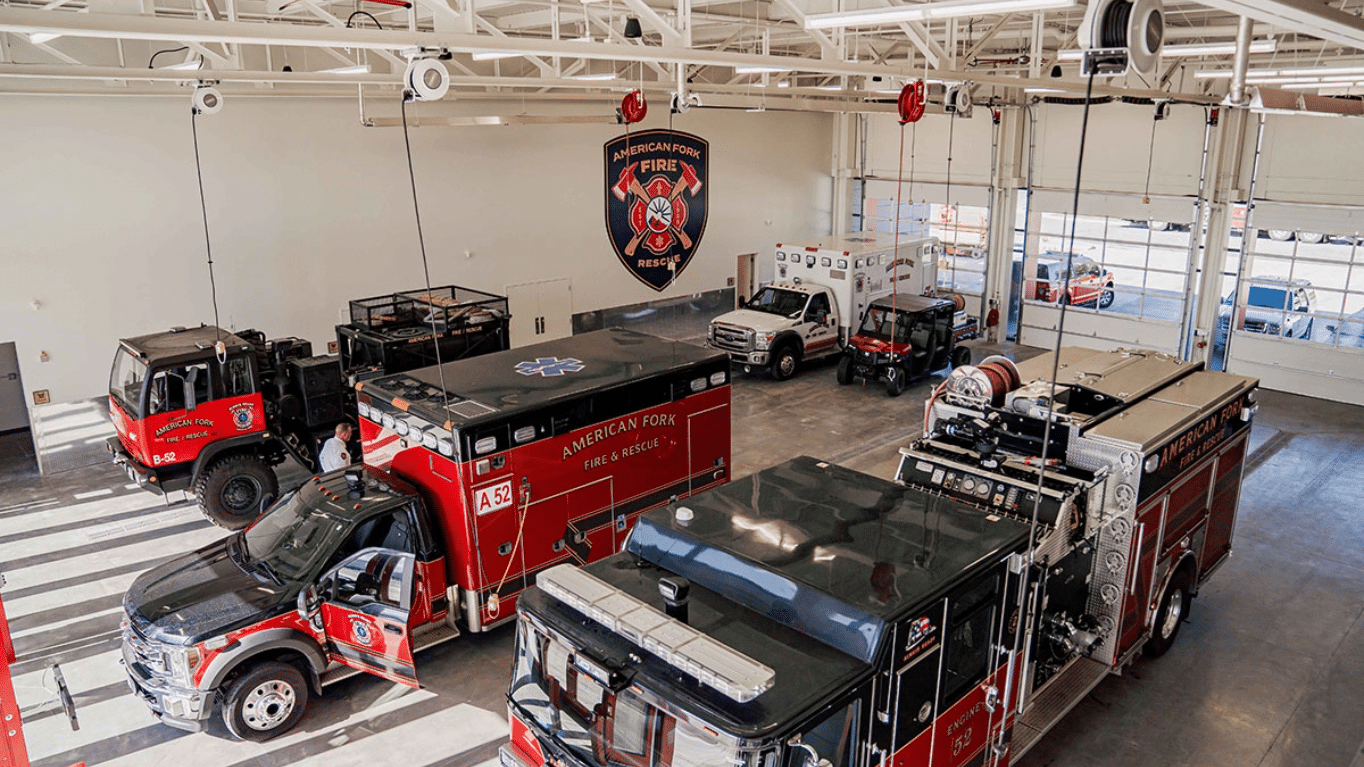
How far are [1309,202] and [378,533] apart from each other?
17.5 meters

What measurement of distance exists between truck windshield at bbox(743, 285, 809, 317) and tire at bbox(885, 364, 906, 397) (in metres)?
2.48

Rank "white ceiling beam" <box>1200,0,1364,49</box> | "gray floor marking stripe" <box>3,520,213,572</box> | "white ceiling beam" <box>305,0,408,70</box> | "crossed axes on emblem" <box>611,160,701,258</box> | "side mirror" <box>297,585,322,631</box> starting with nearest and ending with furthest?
"white ceiling beam" <box>1200,0,1364,49</box> → "side mirror" <box>297,585,322,631</box> → "white ceiling beam" <box>305,0,408,70</box> → "gray floor marking stripe" <box>3,520,213,572</box> → "crossed axes on emblem" <box>611,160,701,258</box>

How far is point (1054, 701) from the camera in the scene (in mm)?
7000

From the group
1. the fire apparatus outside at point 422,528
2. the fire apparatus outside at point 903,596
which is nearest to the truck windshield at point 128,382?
the fire apparatus outside at point 422,528

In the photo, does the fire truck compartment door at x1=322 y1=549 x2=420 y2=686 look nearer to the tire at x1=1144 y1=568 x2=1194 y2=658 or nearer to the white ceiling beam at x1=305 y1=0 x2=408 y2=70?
the white ceiling beam at x1=305 y1=0 x2=408 y2=70

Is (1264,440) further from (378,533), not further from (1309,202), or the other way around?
(378,533)

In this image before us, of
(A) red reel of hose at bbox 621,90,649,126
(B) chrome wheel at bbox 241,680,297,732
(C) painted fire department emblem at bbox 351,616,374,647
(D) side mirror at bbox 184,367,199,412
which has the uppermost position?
(A) red reel of hose at bbox 621,90,649,126

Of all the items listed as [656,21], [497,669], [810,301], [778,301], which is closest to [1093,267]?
[810,301]

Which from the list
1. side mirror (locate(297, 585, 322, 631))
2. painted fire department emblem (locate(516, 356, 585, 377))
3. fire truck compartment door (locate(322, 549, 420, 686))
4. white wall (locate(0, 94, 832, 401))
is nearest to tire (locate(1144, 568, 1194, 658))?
painted fire department emblem (locate(516, 356, 585, 377))

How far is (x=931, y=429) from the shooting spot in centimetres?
843

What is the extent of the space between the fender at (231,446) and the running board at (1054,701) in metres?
9.79

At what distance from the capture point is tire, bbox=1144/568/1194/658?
328 inches

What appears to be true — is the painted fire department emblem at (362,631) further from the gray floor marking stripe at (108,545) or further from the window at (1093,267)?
the window at (1093,267)

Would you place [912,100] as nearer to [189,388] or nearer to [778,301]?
[778,301]
